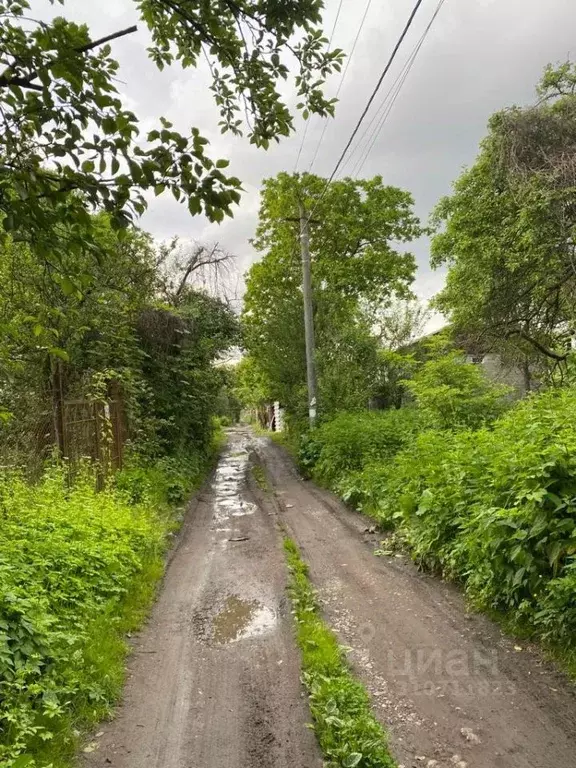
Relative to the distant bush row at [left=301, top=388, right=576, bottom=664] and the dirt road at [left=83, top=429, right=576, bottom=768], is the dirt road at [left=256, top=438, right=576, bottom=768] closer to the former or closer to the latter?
the dirt road at [left=83, top=429, right=576, bottom=768]

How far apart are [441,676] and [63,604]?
10.6ft

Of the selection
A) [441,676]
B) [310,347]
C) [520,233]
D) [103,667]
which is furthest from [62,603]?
[310,347]

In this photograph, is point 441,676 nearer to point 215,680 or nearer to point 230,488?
point 215,680

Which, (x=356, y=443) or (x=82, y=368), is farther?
(x=356, y=443)

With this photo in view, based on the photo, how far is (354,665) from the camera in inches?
157

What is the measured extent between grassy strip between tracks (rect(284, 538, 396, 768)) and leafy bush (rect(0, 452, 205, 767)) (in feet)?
4.92

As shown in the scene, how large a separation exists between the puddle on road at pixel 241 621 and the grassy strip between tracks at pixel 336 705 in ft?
1.23

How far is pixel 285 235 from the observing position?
23.4 m

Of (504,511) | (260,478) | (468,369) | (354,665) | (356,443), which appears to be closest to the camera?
(354,665)

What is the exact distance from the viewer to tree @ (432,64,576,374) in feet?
31.7

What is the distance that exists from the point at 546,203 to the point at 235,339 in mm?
9545

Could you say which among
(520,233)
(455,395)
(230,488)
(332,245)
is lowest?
(230,488)

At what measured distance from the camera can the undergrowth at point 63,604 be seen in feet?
10.1

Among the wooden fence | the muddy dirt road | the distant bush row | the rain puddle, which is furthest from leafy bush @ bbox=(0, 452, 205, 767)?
the distant bush row
